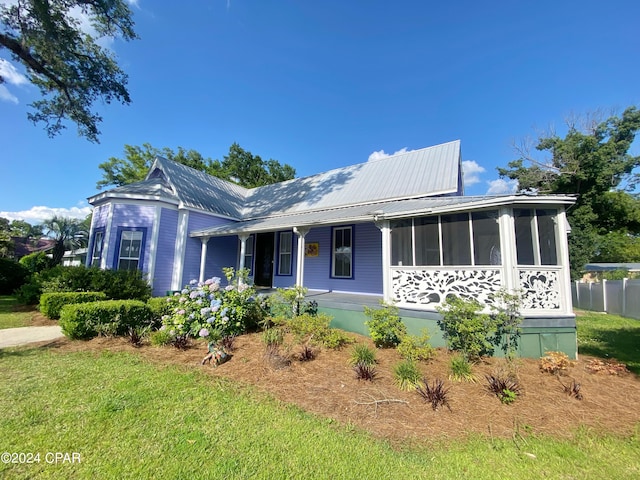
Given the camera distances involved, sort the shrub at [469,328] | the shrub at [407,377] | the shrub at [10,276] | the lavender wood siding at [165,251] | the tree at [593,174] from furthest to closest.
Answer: the tree at [593,174] < the shrub at [10,276] < the lavender wood siding at [165,251] < the shrub at [469,328] < the shrub at [407,377]

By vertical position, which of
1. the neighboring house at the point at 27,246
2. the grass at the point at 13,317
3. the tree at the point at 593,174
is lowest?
the grass at the point at 13,317

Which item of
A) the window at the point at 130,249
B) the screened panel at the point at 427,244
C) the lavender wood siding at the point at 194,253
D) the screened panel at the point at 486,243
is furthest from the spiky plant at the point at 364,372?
the window at the point at 130,249

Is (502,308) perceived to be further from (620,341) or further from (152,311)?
(152,311)

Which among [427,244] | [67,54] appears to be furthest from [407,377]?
[67,54]

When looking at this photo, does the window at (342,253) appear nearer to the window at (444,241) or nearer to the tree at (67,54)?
the window at (444,241)

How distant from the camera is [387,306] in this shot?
6.53 m

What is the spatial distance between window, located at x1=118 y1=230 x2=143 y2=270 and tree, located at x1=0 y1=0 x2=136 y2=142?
23.9 ft

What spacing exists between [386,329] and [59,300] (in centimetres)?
952

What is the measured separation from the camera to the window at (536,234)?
238 inches

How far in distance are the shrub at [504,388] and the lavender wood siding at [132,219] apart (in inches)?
471

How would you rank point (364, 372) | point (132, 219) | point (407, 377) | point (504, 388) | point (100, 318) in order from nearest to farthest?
point (504, 388), point (407, 377), point (364, 372), point (100, 318), point (132, 219)

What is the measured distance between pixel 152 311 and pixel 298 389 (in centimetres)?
497

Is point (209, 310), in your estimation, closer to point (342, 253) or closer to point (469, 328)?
point (469, 328)

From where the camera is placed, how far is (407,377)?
4.35 metres
